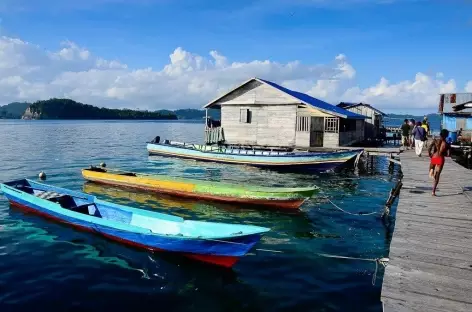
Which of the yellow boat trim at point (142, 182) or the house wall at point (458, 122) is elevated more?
the house wall at point (458, 122)

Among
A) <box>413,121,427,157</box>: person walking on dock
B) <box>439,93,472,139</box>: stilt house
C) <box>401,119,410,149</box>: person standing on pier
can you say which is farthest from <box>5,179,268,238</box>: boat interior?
<box>439,93,472,139</box>: stilt house

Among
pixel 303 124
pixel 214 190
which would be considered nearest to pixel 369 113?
pixel 303 124

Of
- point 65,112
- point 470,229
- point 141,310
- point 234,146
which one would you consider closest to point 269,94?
point 234,146

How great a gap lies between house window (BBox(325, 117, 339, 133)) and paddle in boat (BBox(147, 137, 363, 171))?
2833 mm

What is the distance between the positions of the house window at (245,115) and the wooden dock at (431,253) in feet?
57.9

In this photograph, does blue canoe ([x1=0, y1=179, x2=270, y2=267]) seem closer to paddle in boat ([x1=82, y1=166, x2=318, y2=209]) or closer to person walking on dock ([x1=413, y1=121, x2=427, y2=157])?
paddle in boat ([x1=82, y1=166, x2=318, y2=209])

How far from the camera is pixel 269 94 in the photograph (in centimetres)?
2861

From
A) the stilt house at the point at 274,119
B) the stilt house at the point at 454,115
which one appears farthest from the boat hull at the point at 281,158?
the stilt house at the point at 454,115

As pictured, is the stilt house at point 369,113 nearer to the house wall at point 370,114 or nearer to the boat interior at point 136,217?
the house wall at point 370,114

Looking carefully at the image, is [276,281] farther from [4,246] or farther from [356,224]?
[4,246]

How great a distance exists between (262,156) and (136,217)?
1400 centimetres

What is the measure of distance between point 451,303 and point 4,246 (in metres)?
12.1

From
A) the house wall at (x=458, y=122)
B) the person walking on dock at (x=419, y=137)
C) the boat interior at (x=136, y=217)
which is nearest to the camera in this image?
the boat interior at (x=136, y=217)

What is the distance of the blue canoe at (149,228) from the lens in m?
8.91
